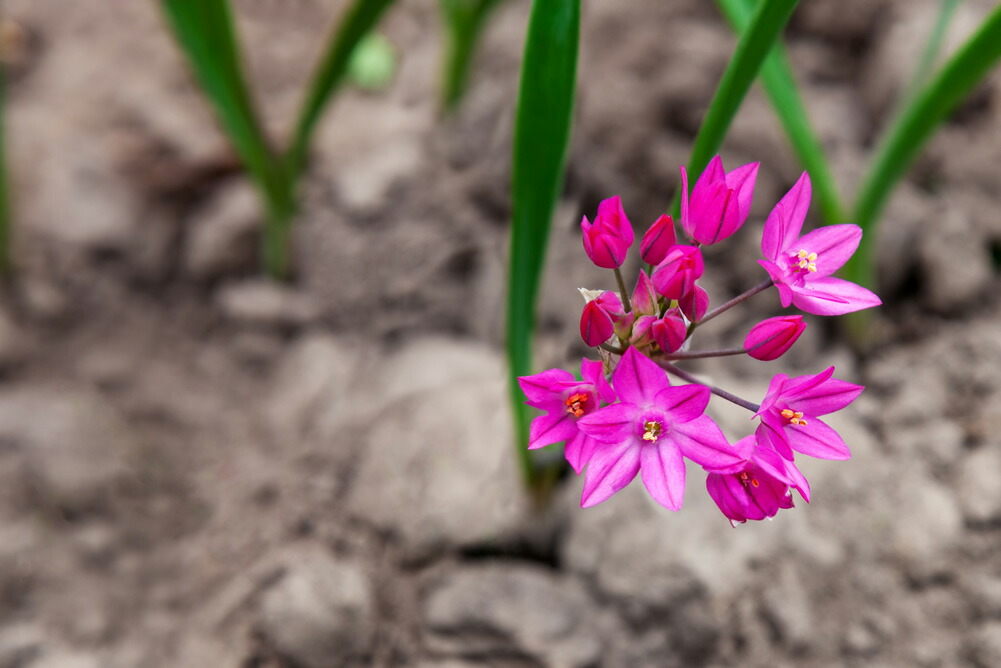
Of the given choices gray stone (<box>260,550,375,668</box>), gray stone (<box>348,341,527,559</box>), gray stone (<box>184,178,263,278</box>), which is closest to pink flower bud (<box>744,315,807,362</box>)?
gray stone (<box>348,341,527,559</box>)

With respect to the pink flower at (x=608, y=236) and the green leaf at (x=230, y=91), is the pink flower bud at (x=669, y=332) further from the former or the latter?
the green leaf at (x=230, y=91)

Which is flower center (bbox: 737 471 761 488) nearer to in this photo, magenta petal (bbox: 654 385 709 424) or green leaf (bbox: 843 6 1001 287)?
magenta petal (bbox: 654 385 709 424)

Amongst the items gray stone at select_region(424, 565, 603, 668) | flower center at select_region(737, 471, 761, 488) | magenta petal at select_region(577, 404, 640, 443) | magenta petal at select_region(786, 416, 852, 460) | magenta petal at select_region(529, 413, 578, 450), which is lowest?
gray stone at select_region(424, 565, 603, 668)

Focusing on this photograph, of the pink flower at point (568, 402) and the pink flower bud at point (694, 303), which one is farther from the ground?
the pink flower bud at point (694, 303)

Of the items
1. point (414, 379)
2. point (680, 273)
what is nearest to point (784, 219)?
point (680, 273)

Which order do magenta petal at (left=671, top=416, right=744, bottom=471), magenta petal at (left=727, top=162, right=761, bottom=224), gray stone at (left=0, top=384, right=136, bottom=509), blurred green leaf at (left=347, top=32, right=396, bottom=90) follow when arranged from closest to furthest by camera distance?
magenta petal at (left=671, top=416, right=744, bottom=471) → magenta petal at (left=727, top=162, right=761, bottom=224) → gray stone at (left=0, top=384, right=136, bottom=509) → blurred green leaf at (left=347, top=32, right=396, bottom=90)

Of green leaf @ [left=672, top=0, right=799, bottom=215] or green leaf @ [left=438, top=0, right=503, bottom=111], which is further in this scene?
green leaf @ [left=438, top=0, right=503, bottom=111]

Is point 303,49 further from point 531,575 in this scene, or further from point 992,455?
point 992,455

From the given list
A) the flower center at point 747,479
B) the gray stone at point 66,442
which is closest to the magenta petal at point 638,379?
the flower center at point 747,479
